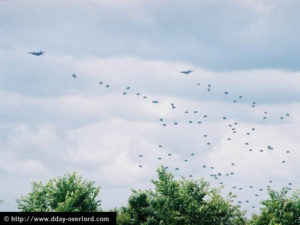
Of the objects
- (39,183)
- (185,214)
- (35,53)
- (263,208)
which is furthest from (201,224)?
(35,53)

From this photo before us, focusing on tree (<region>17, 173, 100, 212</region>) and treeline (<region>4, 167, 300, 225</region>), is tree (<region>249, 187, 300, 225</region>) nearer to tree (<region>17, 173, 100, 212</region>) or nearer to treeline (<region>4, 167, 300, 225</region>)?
treeline (<region>4, 167, 300, 225</region>)

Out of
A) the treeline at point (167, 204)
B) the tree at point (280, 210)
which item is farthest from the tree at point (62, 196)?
the tree at point (280, 210)

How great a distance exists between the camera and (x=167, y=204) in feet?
162

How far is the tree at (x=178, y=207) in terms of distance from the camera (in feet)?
158

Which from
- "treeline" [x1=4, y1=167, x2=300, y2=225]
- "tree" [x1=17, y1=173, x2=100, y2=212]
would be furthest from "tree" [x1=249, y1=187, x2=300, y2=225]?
"tree" [x1=17, y1=173, x2=100, y2=212]

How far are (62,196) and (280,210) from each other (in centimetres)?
1881

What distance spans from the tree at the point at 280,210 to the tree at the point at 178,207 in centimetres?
392

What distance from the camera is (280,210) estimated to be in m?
45.0

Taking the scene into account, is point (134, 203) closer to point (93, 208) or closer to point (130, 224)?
point (130, 224)

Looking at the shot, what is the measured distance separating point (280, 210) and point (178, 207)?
9665 mm

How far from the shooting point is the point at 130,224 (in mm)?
49406

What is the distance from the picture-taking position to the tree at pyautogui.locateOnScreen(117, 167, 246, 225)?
4819 cm

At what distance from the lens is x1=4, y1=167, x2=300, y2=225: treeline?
44219 mm

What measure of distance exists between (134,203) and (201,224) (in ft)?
23.2
